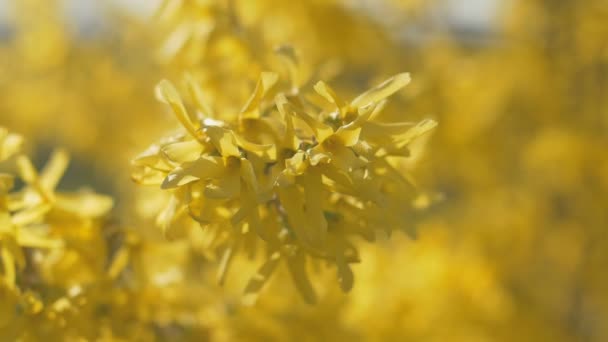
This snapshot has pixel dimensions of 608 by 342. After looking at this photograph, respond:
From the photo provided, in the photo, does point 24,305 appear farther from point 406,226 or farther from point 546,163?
point 546,163

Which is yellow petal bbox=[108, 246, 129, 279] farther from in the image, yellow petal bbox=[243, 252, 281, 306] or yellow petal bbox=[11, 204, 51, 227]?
yellow petal bbox=[243, 252, 281, 306]

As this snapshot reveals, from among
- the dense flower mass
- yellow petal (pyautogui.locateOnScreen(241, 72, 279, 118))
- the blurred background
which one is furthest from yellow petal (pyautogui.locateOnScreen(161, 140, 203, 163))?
the blurred background

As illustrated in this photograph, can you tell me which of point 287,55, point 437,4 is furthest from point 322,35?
point 287,55

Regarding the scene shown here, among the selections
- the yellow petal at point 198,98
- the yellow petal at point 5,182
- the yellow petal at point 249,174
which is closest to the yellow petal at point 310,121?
the yellow petal at point 249,174

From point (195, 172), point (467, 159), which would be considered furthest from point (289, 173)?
point (467, 159)

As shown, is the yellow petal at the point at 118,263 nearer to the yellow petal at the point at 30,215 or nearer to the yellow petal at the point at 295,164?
the yellow petal at the point at 30,215

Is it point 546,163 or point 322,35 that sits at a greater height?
point 322,35

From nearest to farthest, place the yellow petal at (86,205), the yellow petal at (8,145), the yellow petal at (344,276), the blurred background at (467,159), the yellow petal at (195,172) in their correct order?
1. the yellow petal at (195,172)
2. the yellow petal at (344,276)
3. the yellow petal at (8,145)
4. the yellow petal at (86,205)
5. the blurred background at (467,159)
